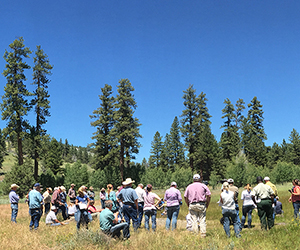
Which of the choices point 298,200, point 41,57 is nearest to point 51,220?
point 298,200

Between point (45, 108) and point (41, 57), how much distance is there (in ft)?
23.1

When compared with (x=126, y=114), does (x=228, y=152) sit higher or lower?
lower

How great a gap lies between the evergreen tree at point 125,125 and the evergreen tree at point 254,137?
90.3 ft

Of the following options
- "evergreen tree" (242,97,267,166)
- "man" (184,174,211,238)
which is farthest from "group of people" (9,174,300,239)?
"evergreen tree" (242,97,267,166)

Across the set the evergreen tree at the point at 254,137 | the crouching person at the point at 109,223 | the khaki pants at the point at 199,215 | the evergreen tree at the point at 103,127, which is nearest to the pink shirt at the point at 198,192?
the khaki pants at the point at 199,215

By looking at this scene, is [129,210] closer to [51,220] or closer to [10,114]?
[51,220]

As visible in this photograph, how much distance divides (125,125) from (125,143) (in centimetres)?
321

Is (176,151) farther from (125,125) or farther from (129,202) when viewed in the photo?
(129,202)

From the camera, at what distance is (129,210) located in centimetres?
876

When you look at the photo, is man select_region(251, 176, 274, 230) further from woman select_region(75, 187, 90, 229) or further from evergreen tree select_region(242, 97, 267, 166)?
evergreen tree select_region(242, 97, 267, 166)

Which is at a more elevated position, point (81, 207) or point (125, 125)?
point (125, 125)

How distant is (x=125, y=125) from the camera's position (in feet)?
141

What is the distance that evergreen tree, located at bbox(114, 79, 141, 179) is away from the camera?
43.5 metres

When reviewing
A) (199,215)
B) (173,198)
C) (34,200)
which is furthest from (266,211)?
(34,200)
